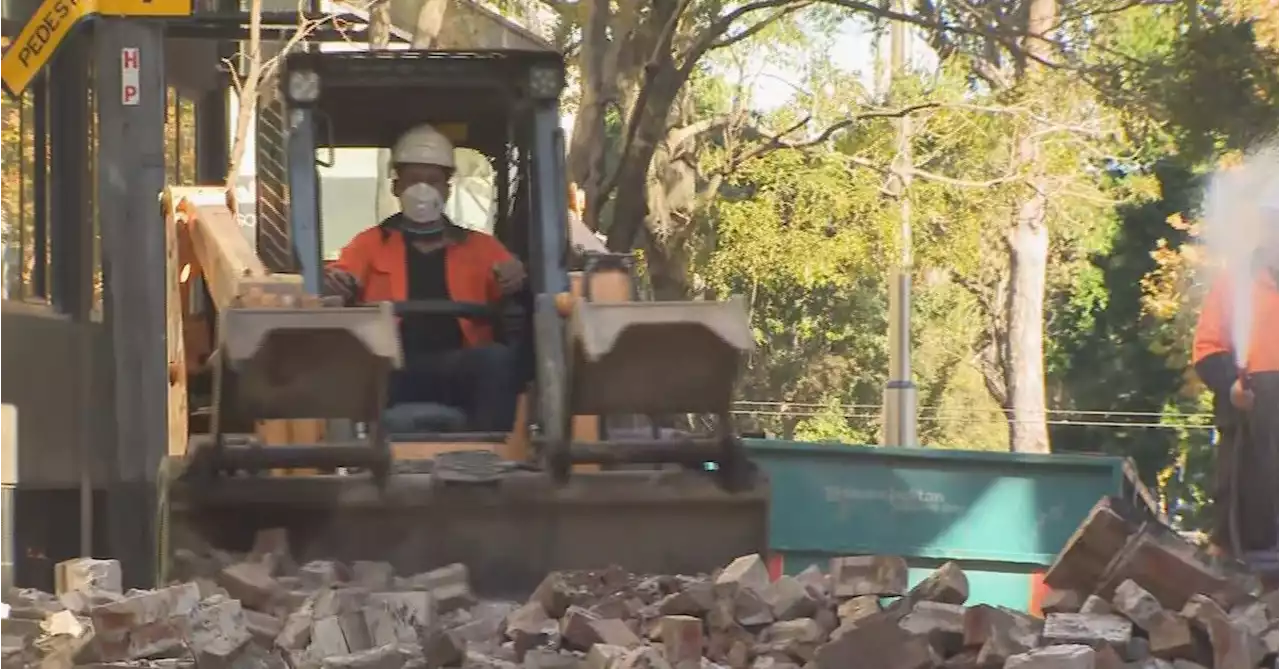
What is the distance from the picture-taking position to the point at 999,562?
1053cm

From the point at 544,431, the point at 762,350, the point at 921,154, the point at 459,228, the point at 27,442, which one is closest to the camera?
the point at 544,431

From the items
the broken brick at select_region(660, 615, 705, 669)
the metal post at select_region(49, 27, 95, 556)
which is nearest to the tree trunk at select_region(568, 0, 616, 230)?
the metal post at select_region(49, 27, 95, 556)

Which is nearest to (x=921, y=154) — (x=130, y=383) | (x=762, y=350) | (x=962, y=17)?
(x=762, y=350)

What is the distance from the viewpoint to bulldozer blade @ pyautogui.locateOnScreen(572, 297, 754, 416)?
6289 millimetres

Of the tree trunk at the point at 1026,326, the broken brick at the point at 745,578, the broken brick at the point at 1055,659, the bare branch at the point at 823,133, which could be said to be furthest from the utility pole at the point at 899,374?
the tree trunk at the point at 1026,326

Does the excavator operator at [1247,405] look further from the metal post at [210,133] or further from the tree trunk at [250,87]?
the metal post at [210,133]

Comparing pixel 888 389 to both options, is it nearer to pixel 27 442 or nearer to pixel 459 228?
pixel 27 442

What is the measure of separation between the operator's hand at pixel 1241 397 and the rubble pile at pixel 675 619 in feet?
11.9

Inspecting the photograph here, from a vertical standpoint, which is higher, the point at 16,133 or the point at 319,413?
the point at 16,133

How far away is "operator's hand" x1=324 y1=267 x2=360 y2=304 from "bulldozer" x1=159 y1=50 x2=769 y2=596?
6 cm

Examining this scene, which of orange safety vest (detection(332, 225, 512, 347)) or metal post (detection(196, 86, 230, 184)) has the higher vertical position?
metal post (detection(196, 86, 230, 184))

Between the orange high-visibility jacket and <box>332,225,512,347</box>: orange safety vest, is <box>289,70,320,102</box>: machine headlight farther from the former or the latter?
the orange high-visibility jacket

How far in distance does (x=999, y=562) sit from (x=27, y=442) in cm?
512

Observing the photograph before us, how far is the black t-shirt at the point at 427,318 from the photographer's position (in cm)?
769
